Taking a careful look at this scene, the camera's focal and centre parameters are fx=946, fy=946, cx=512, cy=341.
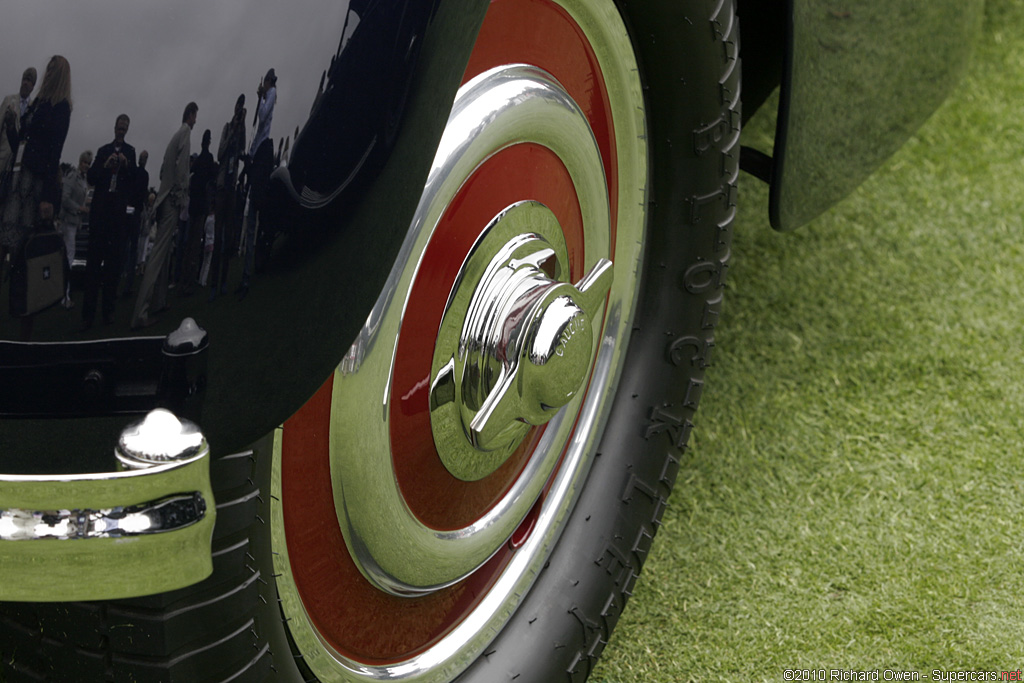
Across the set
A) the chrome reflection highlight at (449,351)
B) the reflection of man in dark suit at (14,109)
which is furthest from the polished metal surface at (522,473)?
the reflection of man in dark suit at (14,109)

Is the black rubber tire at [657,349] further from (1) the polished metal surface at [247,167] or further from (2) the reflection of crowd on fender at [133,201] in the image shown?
(2) the reflection of crowd on fender at [133,201]

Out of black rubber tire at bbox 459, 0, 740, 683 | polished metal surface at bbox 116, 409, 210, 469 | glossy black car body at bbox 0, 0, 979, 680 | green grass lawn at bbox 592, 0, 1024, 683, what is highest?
glossy black car body at bbox 0, 0, 979, 680

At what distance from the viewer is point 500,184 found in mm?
1098

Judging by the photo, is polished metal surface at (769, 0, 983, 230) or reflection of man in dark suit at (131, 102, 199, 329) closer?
reflection of man in dark suit at (131, 102, 199, 329)

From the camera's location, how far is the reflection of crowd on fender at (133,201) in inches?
25.9

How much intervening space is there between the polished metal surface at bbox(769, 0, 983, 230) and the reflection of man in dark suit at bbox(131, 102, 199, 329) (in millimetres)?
920

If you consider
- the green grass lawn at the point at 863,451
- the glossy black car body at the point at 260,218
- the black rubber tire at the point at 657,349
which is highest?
the glossy black car body at the point at 260,218

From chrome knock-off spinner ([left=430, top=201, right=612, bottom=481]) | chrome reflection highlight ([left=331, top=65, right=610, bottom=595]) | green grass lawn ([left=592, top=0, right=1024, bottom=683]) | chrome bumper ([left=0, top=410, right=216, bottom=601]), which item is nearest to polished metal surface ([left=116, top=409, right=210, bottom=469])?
chrome bumper ([left=0, top=410, right=216, bottom=601])

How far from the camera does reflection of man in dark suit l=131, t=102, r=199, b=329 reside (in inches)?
27.2

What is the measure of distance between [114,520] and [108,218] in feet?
0.72

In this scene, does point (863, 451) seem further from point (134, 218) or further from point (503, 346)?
point (134, 218)

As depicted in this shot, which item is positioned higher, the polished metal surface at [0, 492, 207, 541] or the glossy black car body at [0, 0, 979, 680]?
the glossy black car body at [0, 0, 979, 680]

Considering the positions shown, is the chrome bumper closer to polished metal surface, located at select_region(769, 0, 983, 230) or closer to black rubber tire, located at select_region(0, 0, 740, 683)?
black rubber tire, located at select_region(0, 0, 740, 683)

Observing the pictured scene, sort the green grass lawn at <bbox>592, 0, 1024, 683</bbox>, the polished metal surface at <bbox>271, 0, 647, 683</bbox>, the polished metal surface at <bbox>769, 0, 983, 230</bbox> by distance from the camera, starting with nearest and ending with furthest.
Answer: the polished metal surface at <bbox>271, 0, 647, 683</bbox> < the polished metal surface at <bbox>769, 0, 983, 230</bbox> < the green grass lawn at <bbox>592, 0, 1024, 683</bbox>
